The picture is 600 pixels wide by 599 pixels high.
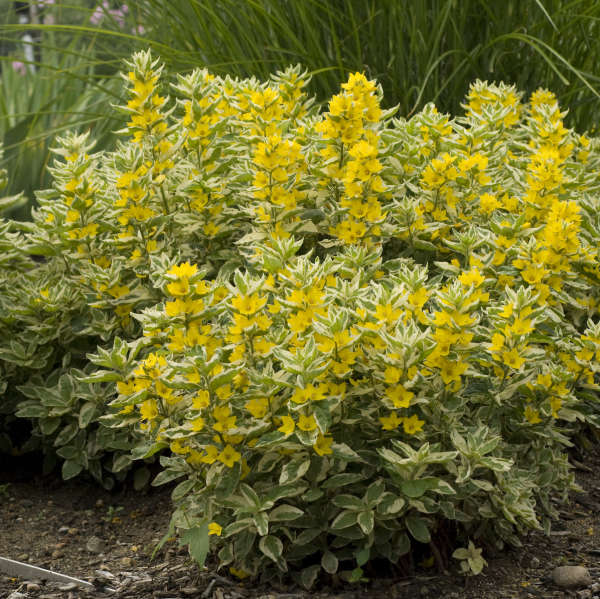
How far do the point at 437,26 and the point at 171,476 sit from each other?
89.8 inches

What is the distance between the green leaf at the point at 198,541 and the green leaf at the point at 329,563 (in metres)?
0.26

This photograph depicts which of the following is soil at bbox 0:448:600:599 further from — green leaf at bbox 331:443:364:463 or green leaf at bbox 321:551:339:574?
green leaf at bbox 331:443:364:463

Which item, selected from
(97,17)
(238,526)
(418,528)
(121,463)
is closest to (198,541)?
(238,526)

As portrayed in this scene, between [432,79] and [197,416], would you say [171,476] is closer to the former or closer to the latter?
[197,416]

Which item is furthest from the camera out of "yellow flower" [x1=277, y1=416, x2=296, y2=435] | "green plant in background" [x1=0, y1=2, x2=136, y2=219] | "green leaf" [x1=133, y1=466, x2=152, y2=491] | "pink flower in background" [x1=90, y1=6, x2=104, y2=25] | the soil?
"pink flower in background" [x1=90, y1=6, x2=104, y2=25]

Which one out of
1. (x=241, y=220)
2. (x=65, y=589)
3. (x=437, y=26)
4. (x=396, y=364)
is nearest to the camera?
(x=396, y=364)

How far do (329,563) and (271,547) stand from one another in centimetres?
15

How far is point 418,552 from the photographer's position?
6.71 feet

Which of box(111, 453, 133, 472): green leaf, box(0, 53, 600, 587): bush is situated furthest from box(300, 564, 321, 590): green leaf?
box(111, 453, 133, 472): green leaf

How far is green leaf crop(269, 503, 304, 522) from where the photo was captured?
178cm

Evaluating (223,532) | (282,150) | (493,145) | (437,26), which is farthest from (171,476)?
(437,26)

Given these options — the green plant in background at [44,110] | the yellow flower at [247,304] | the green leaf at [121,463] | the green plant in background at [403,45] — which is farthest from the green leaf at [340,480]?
the green plant in background at [44,110]

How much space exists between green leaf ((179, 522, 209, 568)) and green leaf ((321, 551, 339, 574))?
261mm

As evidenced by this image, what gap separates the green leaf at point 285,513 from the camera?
1.78m
